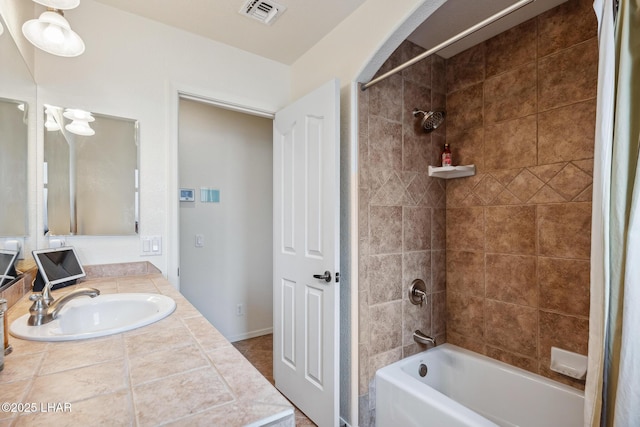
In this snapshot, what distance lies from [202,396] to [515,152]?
1998mm

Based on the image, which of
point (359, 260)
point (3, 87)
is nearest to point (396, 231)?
point (359, 260)

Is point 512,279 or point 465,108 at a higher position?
point 465,108

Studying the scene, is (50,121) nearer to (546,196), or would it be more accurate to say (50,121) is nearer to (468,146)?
(468,146)

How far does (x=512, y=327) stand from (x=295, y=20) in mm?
2255

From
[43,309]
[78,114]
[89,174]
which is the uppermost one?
[78,114]

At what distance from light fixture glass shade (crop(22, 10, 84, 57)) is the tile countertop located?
1.08 m

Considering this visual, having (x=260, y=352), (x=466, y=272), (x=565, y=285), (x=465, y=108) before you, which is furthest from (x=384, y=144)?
(x=260, y=352)

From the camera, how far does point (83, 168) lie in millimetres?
1641

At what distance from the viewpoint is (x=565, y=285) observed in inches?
63.9

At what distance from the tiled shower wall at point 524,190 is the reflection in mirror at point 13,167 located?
2.33 meters

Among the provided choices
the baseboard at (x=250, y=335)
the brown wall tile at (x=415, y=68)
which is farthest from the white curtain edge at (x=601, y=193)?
the baseboard at (x=250, y=335)

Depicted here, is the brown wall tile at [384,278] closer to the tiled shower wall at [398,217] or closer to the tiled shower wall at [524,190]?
the tiled shower wall at [398,217]

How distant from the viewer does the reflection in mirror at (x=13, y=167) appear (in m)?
1.13

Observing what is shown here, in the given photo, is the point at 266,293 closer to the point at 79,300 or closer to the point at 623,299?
the point at 79,300
